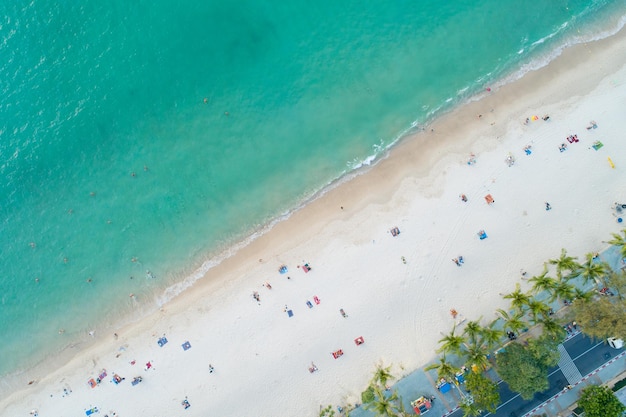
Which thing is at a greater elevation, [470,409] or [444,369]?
[444,369]

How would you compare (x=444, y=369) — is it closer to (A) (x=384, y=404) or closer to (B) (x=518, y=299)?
(A) (x=384, y=404)

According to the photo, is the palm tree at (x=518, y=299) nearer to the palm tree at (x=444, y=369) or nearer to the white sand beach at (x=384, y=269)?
the white sand beach at (x=384, y=269)

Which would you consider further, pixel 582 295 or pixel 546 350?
pixel 582 295

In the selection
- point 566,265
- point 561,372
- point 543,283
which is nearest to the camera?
point 566,265

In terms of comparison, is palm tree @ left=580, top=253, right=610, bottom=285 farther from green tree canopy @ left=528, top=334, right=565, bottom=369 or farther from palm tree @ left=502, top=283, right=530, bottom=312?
green tree canopy @ left=528, top=334, right=565, bottom=369

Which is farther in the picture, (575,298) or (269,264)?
(269,264)

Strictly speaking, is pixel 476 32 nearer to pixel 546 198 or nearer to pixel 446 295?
pixel 546 198

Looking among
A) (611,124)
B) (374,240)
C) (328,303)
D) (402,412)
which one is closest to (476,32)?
(611,124)

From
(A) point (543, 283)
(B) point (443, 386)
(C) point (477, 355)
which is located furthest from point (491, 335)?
(B) point (443, 386)

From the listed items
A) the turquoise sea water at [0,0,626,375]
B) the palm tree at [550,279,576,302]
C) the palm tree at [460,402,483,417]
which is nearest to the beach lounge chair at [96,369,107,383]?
the turquoise sea water at [0,0,626,375]
